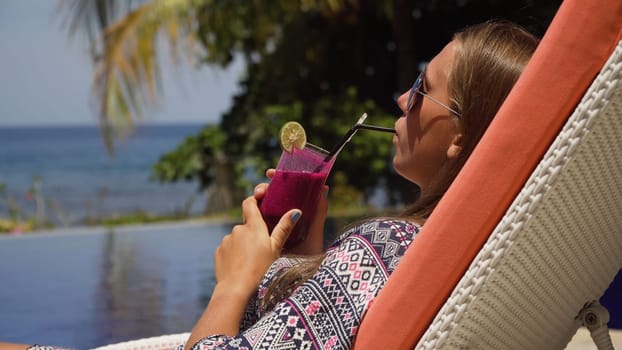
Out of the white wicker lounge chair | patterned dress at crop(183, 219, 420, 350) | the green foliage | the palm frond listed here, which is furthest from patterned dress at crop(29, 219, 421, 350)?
the palm frond

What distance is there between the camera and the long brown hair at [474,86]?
1607 mm

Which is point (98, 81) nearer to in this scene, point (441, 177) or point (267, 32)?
point (267, 32)

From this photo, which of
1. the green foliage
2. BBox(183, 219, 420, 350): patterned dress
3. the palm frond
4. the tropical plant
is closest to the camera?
BBox(183, 219, 420, 350): patterned dress

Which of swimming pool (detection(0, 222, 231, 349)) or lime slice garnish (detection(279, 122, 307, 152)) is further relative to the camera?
swimming pool (detection(0, 222, 231, 349))

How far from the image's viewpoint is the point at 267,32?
12242mm

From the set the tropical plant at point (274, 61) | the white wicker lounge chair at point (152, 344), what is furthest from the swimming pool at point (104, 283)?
the white wicker lounge chair at point (152, 344)

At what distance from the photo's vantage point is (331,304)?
149 cm

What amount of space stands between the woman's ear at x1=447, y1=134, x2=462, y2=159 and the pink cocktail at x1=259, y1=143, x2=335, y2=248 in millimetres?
221

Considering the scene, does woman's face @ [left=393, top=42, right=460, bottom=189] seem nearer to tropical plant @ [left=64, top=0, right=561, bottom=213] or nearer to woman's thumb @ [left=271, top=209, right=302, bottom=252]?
woman's thumb @ [left=271, top=209, right=302, bottom=252]

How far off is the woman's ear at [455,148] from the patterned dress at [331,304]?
0.20 metres

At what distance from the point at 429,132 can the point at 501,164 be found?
0.32 meters

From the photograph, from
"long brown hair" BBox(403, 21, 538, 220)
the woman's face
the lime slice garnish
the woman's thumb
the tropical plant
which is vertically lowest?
the tropical plant

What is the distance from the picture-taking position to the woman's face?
65.7 inches

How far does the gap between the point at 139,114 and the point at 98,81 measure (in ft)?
1.96
